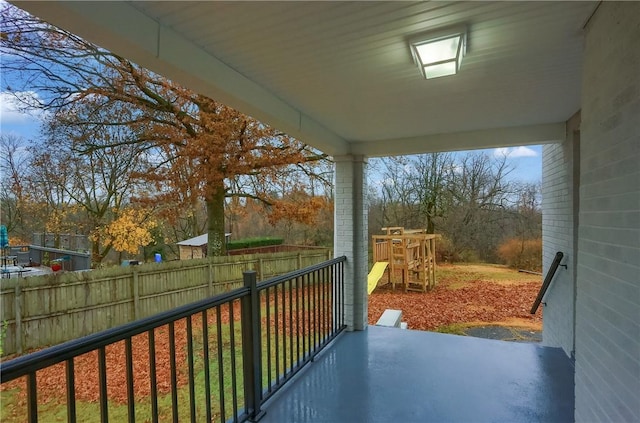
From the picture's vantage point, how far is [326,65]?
6.81ft

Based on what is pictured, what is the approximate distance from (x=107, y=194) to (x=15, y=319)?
350 cm

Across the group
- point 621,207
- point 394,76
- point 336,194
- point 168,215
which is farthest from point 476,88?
point 168,215

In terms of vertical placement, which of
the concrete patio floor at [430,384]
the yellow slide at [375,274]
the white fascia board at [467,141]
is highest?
the white fascia board at [467,141]

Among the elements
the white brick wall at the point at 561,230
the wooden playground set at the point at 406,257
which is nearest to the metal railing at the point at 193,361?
the white brick wall at the point at 561,230

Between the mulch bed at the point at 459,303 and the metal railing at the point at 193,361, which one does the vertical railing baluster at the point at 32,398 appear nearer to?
the metal railing at the point at 193,361

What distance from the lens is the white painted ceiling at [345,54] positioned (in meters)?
1.49

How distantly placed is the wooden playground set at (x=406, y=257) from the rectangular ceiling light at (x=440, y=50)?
23.6 ft

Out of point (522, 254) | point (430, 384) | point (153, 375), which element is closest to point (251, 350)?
point (153, 375)

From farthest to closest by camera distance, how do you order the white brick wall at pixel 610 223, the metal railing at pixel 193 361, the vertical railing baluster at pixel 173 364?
the vertical railing baluster at pixel 173 364 → the metal railing at pixel 193 361 → the white brick wall at pixel 610 223

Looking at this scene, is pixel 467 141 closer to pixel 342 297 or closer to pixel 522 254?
pixel 342 297

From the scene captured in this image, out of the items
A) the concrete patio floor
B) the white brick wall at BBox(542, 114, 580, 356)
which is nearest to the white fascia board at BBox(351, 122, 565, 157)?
the white brick wall at BBox(542, 114, 580, 356)

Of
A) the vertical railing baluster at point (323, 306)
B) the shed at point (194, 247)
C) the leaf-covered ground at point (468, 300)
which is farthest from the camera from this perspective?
the shed at point (194, 247)

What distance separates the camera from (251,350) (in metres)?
2.26

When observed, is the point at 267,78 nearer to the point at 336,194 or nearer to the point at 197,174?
the point at 336,194
